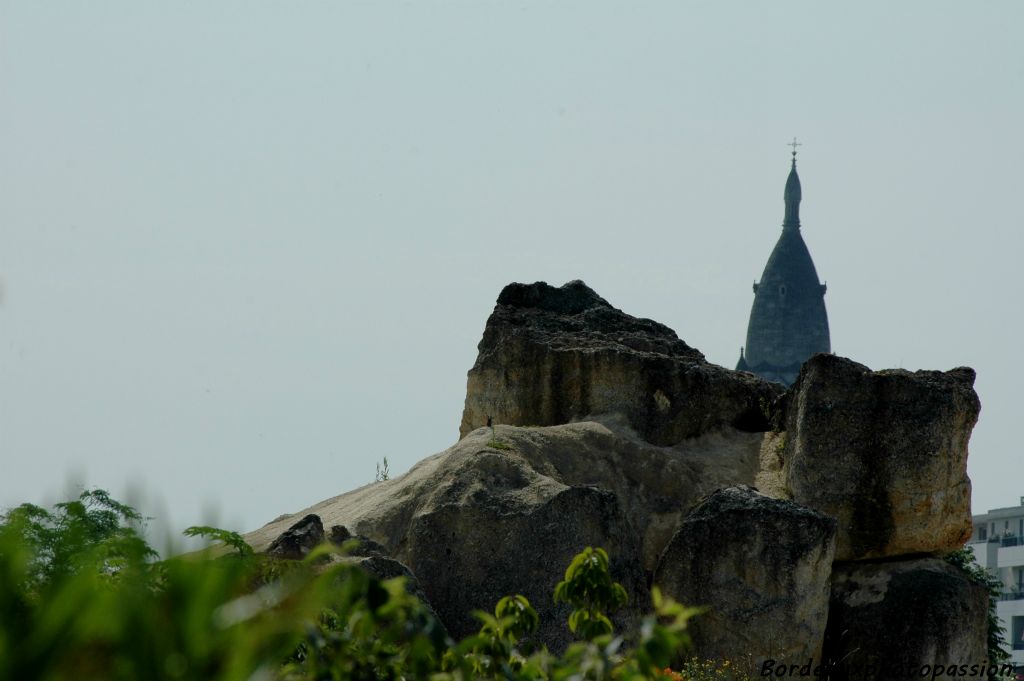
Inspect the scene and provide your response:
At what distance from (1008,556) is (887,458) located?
64696 mm

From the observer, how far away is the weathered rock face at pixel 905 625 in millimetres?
14883

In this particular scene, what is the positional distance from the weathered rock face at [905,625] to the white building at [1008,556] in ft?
199

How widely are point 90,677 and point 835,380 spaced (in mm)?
14080

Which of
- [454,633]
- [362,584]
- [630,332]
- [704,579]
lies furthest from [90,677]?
[630,332]

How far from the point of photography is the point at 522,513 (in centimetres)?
1401

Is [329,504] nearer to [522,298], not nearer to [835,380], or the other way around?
[522,298]

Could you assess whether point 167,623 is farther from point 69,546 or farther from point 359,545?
point 359,545

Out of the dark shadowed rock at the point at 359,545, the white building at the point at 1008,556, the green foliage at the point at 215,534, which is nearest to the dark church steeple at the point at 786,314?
the white building at the point at 1008,556

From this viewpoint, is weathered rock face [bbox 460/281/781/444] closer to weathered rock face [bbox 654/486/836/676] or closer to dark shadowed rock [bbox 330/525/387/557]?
weathered rock face [bbox 654/486/836/676]

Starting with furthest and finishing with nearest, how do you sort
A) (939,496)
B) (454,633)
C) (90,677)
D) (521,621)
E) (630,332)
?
(630,332) → (939,496) → (454,633) → (521,621) → (90,677)

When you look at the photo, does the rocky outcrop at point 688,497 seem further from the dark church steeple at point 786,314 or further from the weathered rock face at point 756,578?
the dark church steeple at point 786,314

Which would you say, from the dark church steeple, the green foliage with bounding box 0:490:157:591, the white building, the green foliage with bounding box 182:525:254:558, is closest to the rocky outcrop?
the green foliage with bounding box 182:525:254:558

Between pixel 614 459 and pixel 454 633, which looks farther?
pixel 614 459

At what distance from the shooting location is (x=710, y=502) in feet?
49.1
